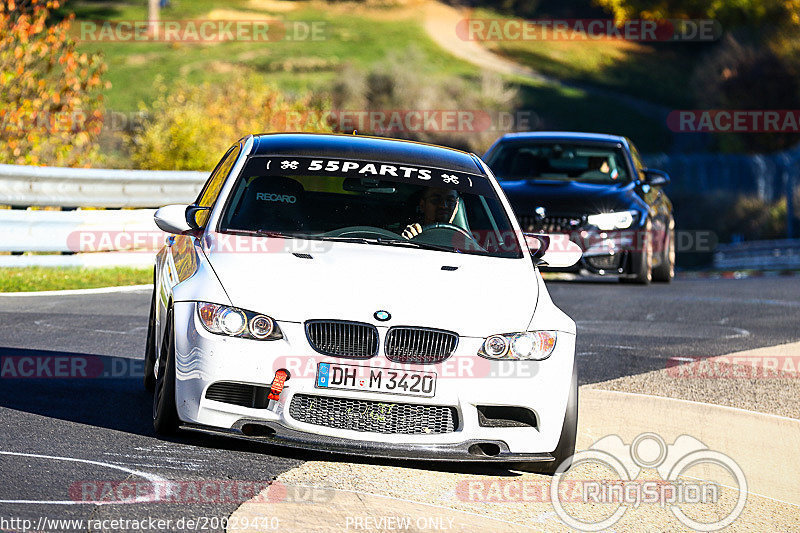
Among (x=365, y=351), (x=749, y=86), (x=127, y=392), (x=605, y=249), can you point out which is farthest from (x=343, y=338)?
(x=749, y=86)

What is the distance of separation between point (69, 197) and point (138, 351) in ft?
19.9

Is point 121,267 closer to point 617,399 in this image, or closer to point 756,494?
point 617,399

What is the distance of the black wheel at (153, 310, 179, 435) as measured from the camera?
6.76 meters

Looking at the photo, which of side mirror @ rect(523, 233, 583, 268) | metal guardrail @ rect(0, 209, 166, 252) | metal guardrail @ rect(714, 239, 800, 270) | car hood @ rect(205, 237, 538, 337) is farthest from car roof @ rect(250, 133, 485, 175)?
metal guardrail @ rect(714, 239, 800, 270)

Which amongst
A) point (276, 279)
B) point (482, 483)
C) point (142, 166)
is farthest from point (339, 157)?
point (142, 166)

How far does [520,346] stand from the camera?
6.72 meters

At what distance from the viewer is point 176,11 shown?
3383 inches

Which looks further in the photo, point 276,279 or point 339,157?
point 339,157

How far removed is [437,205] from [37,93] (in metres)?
13.5

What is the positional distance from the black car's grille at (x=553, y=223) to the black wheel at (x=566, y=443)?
899 centimetres

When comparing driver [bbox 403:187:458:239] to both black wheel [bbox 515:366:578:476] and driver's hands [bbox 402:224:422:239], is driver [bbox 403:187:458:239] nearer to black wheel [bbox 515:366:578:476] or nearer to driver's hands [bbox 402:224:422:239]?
driver's hands [bbox 402:224:422:239]

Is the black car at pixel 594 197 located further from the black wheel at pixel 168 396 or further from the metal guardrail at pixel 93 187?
the black wheel at pixel 168 396

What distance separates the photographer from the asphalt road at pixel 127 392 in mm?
5902

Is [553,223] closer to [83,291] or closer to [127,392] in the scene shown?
[83,291]
